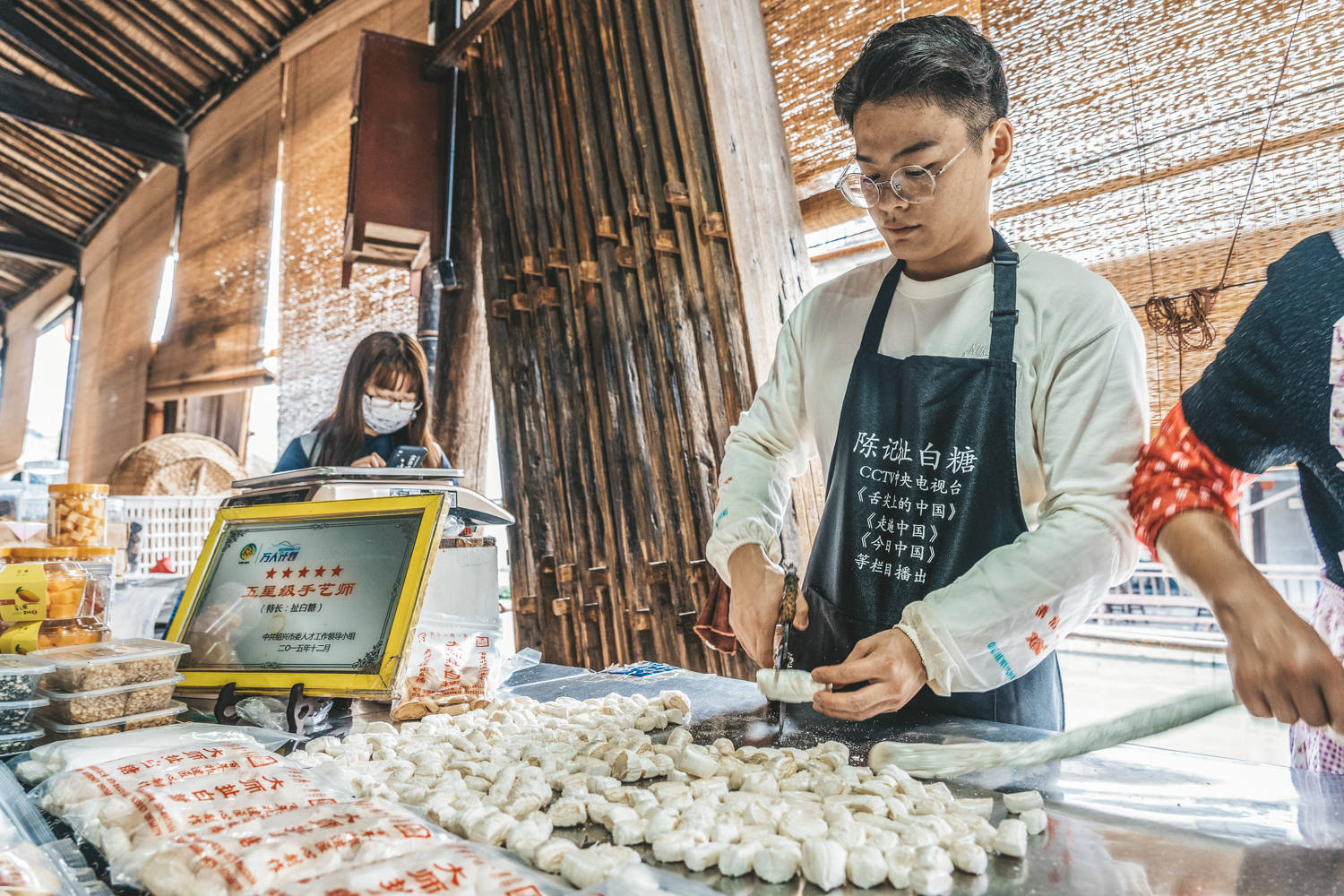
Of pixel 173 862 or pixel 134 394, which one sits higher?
pixel 134 394

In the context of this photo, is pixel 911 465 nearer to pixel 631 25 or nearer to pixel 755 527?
pixel 755 527

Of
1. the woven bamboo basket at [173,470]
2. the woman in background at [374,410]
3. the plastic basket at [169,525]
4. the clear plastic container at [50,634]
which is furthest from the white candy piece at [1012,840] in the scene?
the woven bamboo basket at [173,470]

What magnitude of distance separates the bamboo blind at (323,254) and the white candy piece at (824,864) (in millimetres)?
4491

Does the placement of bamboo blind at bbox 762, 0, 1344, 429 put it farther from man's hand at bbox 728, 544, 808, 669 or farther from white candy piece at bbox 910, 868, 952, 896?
white candy piece at bbox 910, 868, 952, 896

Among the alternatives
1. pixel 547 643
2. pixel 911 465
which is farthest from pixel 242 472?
pixel 911 465

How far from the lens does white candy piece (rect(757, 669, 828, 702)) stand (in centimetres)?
119

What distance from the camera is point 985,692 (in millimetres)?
1462

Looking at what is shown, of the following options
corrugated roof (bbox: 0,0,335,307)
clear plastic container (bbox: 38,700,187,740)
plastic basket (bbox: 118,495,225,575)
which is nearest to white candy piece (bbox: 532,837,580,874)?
clear plastic container (bbox: 38,700,187,740)

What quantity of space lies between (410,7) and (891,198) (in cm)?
448

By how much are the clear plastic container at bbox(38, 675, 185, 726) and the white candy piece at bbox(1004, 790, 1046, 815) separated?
46.7 inches

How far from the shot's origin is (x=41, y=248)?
9.98 meters

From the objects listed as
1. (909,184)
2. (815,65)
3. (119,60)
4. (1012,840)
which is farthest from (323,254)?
(1012,840)

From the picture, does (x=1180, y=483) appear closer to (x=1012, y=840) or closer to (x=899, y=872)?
(x=1012, y=840)

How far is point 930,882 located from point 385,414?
2593 mm
